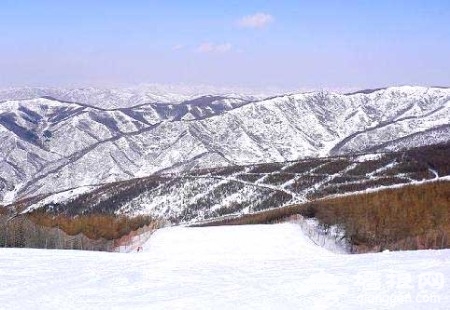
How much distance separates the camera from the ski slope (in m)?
24.8

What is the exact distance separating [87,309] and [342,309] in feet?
37.7

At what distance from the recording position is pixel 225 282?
29016mm

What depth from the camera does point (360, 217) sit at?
342ft

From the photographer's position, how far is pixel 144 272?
3259 centimetres

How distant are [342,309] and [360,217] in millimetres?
84251

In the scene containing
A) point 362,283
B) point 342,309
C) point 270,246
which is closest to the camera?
point 342,309

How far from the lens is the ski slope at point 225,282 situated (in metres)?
24.8

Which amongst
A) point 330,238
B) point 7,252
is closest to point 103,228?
point 330,238

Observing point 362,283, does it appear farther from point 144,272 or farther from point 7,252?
point 7,252

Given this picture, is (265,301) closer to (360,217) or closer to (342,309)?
(342,309)

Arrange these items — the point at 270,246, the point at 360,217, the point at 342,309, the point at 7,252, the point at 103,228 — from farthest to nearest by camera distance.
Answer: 1. the point at 103,228
2. the point at 360,217
3. the point at 270,246
4. the point at 7,252
5. the point at 342,309

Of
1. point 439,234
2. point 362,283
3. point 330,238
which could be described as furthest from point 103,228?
point 362,283

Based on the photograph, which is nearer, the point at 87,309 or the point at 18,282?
the point at 87,309

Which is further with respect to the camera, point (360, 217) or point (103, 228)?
point (103, 228)
